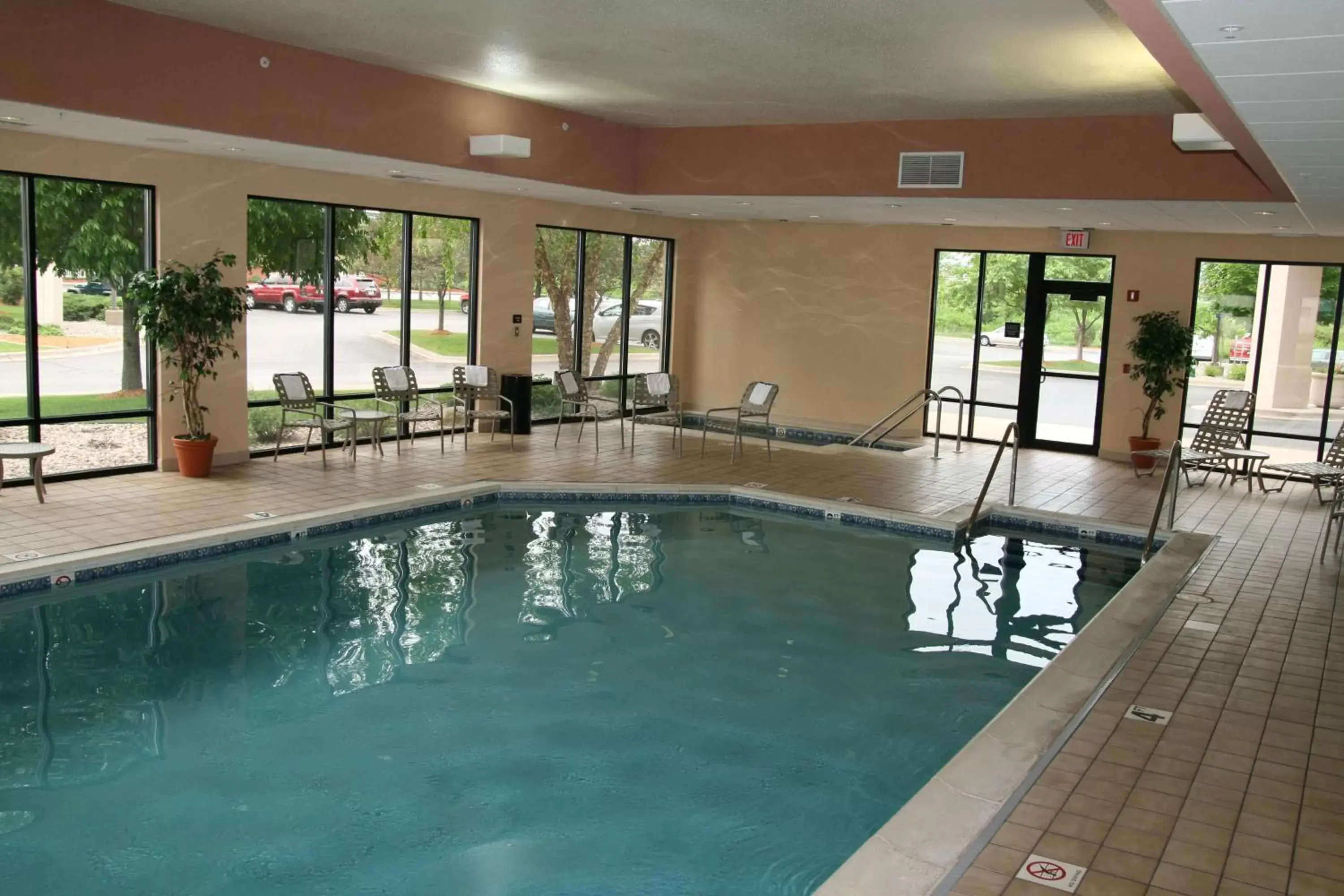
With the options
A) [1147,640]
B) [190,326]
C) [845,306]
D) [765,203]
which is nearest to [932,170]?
[765,203]

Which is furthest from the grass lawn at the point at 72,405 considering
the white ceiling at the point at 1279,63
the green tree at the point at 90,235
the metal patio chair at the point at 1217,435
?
the metal patio chair at the point at 1217,435

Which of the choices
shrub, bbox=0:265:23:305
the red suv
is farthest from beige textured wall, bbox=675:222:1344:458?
shrub, bbox=0:265:23:305

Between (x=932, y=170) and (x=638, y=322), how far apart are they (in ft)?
19.4

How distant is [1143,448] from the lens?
12078 mm

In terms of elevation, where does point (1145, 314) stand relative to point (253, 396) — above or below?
above

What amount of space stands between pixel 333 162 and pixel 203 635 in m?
4.57

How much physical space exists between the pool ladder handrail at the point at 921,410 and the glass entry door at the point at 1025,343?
0.16 meters

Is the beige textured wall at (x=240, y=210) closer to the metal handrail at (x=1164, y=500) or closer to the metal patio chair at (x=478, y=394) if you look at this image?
the metal patio chair at (x=478, y=394)

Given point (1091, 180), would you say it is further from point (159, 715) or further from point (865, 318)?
point (159, 715)

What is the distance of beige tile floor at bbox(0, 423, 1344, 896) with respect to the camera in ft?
11.8

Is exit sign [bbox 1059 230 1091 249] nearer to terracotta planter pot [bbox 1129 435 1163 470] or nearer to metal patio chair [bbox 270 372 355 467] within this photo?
terracotta planter pot [bbox 1129 435 1163 470]

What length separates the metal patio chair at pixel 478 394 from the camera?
11.5 m

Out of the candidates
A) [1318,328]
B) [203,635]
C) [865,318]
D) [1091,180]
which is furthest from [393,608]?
[1318,328]

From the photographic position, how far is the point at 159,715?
504cm
